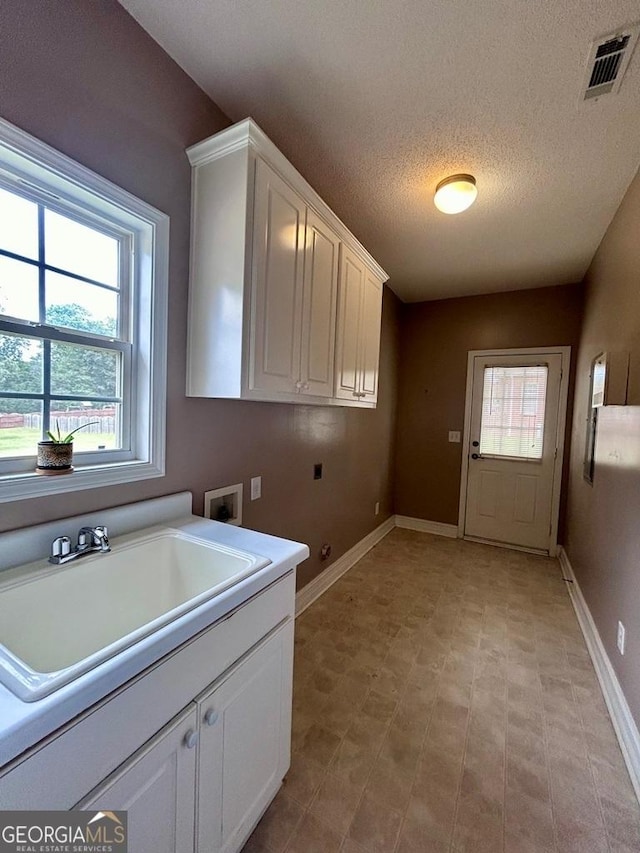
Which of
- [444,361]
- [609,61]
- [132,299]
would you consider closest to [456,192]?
[609,61]

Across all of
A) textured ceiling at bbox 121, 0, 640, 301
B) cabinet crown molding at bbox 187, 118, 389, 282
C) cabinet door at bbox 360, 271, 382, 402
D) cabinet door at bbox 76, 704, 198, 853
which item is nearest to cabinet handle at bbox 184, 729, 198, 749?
cabinet door at bbox 76, 704, 198, 853

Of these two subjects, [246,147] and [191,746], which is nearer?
[191,746]

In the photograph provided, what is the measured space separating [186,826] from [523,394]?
3857 millimetres

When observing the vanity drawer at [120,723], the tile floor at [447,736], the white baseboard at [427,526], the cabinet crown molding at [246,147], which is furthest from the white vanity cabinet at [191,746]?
the white baseboard at [427,526]

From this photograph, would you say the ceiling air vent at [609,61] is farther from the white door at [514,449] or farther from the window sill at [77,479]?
the white door at [514,449]

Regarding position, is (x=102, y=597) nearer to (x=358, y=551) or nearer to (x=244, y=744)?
(x=244, y=744)

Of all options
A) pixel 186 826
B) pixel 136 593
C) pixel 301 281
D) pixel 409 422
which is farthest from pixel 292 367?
pixel 409 422

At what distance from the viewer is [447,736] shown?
154cm

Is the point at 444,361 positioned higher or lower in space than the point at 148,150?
lower

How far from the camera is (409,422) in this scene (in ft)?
13.7

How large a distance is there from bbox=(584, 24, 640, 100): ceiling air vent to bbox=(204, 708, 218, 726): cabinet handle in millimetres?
2462

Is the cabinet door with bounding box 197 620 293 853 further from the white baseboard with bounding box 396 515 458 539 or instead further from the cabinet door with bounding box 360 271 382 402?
the white baseboard with bounding box 396 515 458 539

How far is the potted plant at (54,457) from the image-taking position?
1140 millimetres

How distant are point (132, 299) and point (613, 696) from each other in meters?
2.78
